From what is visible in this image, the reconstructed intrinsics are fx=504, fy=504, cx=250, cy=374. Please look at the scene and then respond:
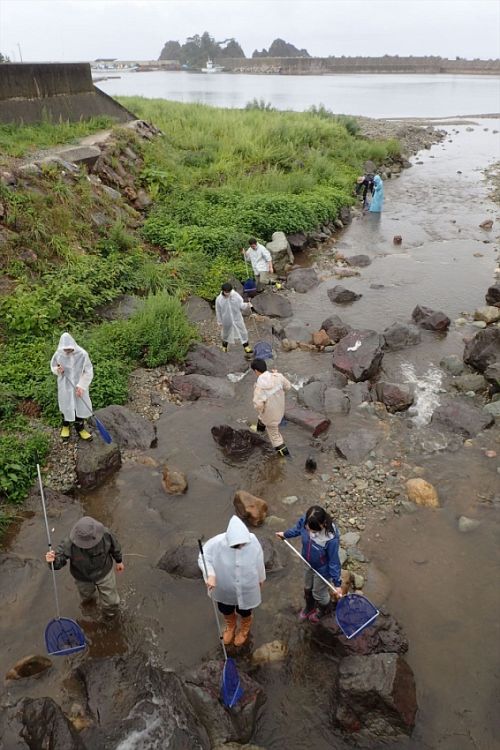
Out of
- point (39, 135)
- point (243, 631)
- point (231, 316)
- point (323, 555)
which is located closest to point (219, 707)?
point (243, 631)

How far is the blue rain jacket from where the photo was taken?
20.6 meters

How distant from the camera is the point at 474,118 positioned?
50594mm

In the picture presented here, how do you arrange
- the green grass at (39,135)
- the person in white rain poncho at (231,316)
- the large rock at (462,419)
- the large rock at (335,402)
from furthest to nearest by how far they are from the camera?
1. the green grass at (39,135)
2. the person in white rain poncho at (231,316)
3. the large rock at (335,402)
4. the large rock at (462,419)

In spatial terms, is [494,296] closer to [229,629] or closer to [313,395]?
[313,395]

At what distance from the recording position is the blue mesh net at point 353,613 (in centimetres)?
507

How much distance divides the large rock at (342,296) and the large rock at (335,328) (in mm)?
1953

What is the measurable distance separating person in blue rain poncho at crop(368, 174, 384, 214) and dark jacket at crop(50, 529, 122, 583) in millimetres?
19150

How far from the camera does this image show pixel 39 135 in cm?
1692

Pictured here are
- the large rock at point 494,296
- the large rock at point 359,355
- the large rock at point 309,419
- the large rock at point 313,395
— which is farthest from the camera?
the large rock at point 494,296

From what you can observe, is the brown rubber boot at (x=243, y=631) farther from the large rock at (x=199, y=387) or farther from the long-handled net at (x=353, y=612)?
the large rock at (x=199, y=387)

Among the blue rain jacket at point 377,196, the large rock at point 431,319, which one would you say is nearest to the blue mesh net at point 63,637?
the large rock at point 431,319

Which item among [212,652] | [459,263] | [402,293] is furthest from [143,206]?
[212,652]

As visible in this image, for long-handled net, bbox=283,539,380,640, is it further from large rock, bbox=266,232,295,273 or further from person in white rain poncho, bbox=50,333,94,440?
large rock, bbox=266,232,295,273

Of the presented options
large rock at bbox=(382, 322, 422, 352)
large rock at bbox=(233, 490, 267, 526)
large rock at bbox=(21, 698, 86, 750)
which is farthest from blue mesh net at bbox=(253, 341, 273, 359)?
large rock at bbox=(21, 698, 86, 750)
